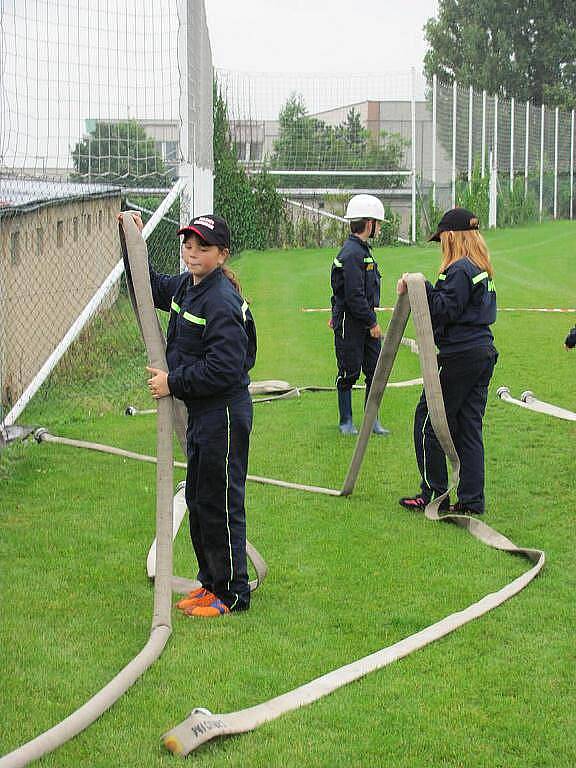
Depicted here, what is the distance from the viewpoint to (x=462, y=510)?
7.37m

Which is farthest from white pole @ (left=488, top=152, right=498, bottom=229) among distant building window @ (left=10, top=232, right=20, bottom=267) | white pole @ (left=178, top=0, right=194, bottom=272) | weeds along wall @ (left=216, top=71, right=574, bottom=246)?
distant building window @ (left=10, top=232, right=20, bottom=267)

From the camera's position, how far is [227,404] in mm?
5406

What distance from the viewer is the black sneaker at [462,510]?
7.31 m

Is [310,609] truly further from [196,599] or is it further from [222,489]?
[222,489]

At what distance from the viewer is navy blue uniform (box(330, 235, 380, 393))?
9336 millimetres

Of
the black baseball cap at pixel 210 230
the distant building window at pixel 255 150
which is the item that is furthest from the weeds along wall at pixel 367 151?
the black baseball cap at pixel 210 230

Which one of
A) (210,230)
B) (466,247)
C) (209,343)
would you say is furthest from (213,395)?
(466,247)

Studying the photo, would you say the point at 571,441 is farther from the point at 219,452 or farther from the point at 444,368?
the point at 219,452

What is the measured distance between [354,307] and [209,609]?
4.33 m

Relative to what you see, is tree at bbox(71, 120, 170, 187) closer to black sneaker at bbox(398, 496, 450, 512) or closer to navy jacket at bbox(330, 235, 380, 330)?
navy jacket at bbox(330, 235, 380, 330)

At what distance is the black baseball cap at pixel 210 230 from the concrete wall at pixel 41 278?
10.6 feet

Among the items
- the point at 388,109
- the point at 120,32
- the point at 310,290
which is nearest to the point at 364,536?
the point at 120,32

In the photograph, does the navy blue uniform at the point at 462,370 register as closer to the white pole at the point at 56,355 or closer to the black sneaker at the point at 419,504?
the black sneaker at the point at 419,504

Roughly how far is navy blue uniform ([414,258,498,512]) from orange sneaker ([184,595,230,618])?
7.35 feet
